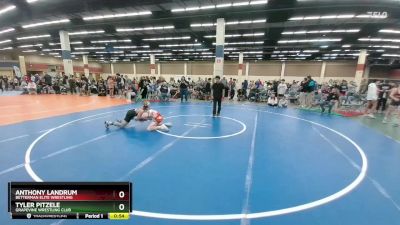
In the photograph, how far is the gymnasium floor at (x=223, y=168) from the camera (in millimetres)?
3102

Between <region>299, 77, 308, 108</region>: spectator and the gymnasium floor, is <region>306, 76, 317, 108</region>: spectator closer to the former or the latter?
<region>299, 77, 308, 108</region>: spectator

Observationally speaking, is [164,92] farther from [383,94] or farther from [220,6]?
[383,94]

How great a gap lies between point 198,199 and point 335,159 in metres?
3.84

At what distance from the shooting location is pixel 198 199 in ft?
11.2

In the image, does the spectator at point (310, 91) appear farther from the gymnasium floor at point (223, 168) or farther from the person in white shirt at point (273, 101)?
the gymnasium floor at point (223, 168)

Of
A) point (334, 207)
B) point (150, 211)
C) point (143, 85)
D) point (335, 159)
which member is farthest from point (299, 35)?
point (150, 211)

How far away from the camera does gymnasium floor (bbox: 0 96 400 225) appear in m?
3.10

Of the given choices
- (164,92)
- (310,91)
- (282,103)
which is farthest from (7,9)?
(310,91)
